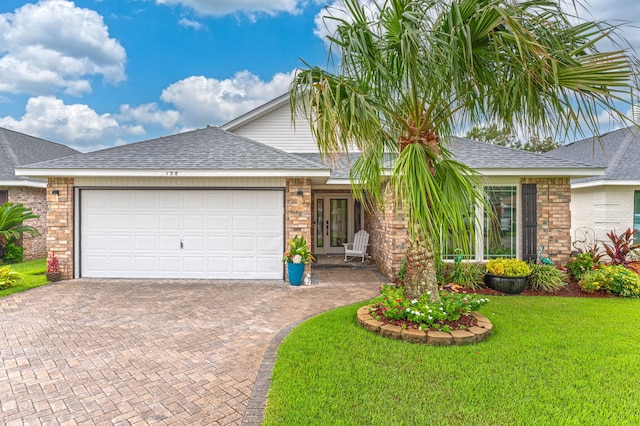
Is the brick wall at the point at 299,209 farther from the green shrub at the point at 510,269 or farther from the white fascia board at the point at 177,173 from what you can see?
the green shrub at the point at 510,269

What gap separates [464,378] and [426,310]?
126 centimetres

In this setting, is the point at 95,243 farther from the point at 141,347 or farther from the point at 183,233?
the point at 141,347

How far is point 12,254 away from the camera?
36.7 feet

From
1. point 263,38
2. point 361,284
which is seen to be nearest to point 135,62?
point 263,38

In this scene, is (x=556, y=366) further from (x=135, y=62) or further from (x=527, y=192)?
(x=135, y=62)

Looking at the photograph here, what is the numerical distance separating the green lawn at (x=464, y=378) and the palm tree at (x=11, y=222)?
1088 cm

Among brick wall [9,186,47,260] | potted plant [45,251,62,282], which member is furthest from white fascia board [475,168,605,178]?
brick wall [9,186,47,260]

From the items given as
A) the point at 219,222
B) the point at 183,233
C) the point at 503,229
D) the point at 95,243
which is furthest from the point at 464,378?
the point at 95,243

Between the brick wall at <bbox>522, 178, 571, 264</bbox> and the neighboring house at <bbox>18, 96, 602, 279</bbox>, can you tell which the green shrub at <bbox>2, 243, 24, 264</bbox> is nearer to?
the neighboring house at <bbox>18, 96, 602, 279</bbox>

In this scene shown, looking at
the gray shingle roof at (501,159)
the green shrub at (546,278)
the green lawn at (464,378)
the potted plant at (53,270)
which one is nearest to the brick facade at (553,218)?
the gray shingle roof at (501,159)

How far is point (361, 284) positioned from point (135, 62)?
12.8m

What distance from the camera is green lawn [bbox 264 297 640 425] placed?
2.87 metres

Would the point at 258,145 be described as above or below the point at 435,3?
below

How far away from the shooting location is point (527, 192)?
8641mm
